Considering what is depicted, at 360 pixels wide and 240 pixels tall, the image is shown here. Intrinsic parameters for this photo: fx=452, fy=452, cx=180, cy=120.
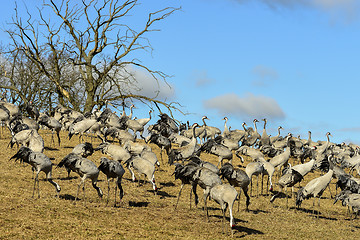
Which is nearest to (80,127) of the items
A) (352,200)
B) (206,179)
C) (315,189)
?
(206,179)

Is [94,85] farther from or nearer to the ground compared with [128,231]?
farther from the ground

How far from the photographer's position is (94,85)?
40.5m

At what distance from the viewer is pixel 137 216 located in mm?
14625

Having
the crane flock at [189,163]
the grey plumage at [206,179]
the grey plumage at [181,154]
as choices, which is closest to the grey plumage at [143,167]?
the crane flock at [189,163]

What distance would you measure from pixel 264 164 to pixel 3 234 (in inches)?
524

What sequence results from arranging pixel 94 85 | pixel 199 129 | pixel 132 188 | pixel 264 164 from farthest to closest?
pixel 94 85 < pixel 199 129 < pixel 264 164 < pixel 132 188

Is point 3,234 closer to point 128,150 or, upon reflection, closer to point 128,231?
point 128,231

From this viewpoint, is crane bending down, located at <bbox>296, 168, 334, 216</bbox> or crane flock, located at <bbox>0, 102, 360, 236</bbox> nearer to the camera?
crane flock, located at <bbox>0, 102, 360, 236</bbox>

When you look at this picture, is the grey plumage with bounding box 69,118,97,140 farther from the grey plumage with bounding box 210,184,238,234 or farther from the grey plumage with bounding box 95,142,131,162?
the grey plumage with bounding box 210,184,238,234

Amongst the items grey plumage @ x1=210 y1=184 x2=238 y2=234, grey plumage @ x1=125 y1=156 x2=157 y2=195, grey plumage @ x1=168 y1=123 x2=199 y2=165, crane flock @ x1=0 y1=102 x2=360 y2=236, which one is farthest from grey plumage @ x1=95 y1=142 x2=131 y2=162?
grey plumage @ x1=210 y1=184 x2=238 y2=234

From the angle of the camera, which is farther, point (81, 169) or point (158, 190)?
point (158, 190)

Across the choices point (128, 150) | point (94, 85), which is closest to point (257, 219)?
point (128, 150)

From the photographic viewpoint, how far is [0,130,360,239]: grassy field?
12.6 m

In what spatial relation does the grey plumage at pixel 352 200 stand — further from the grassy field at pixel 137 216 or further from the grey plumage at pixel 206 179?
the grey plumage at pixel 206 179
